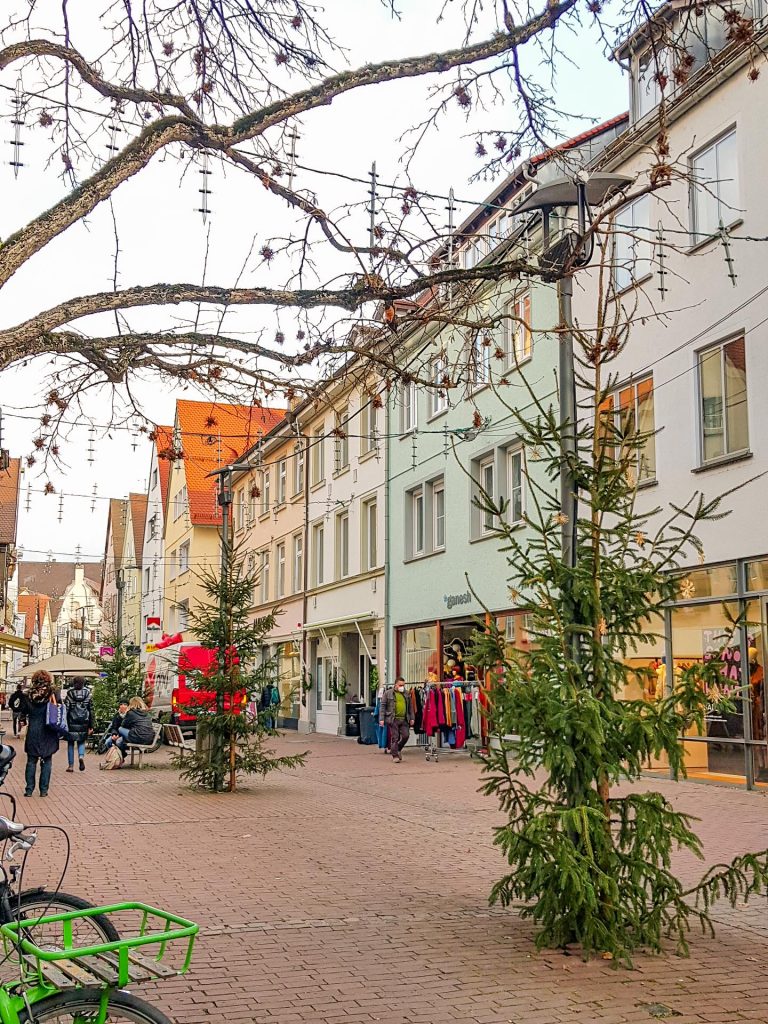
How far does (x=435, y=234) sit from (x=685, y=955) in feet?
14.8

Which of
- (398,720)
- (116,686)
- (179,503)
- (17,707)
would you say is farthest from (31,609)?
(398,720)

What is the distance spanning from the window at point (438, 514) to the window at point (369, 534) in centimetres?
399

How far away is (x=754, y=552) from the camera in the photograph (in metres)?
16.3

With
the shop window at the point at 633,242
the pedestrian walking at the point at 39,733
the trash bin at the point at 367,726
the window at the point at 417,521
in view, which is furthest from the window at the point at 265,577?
the pedestrian walking at the point at 39,733

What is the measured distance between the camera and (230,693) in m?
17.1

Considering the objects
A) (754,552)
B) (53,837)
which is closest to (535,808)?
(53,837)

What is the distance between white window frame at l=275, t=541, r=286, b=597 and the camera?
4378 centimetres

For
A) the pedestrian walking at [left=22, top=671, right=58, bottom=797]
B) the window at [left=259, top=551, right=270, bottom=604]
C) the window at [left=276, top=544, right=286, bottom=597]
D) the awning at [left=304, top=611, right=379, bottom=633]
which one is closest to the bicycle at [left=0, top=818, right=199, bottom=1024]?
the pedestrian walking at [left=22, top=671, right=58, bottom=797]

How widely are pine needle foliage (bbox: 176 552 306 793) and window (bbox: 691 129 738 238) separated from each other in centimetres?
883

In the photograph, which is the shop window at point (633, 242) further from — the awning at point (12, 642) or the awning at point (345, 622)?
the awning at point (12, 642)

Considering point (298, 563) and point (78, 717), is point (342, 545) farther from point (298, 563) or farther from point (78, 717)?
point (78, 717)

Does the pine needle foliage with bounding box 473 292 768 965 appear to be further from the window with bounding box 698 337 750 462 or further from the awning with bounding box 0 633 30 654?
the awning with bounding box 0 633 30 654

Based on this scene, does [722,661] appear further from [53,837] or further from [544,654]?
[53,837]

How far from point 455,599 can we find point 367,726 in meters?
5.28
